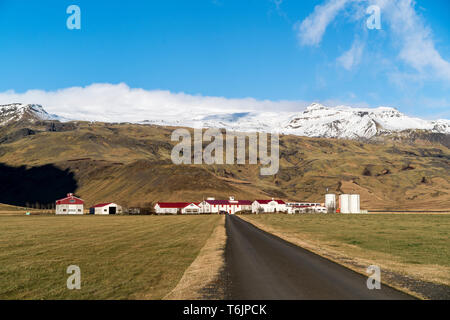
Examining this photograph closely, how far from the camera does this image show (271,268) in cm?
2286

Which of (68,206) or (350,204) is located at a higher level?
(350,204)

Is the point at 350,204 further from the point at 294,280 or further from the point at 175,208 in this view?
the point at 294,280

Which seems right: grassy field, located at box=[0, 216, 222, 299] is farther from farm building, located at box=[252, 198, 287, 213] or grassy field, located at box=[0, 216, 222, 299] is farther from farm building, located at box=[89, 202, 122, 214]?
farm building, located at box=[252, 198, 287, 213]

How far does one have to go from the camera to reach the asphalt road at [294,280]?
628 inches

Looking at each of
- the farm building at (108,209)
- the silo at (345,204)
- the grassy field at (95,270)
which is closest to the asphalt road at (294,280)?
the grassy field at (95,270)

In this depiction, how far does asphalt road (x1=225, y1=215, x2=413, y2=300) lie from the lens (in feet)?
52.3

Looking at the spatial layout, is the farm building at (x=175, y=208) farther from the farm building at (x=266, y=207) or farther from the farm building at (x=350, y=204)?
the farm building at (x=350, y=204)

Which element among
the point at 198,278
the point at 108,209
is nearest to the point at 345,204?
the point at 108,209

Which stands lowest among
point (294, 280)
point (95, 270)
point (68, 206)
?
point (68, 206)

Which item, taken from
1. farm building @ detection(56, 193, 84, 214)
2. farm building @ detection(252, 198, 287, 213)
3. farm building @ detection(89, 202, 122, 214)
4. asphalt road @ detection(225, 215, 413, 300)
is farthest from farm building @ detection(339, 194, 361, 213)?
asphalt road @ detection(225, 215, 413, 300)

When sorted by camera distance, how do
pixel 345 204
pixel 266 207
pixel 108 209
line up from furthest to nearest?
pixel 266 207
pixel 345 204
pixel 108 209

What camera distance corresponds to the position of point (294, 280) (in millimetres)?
19016
